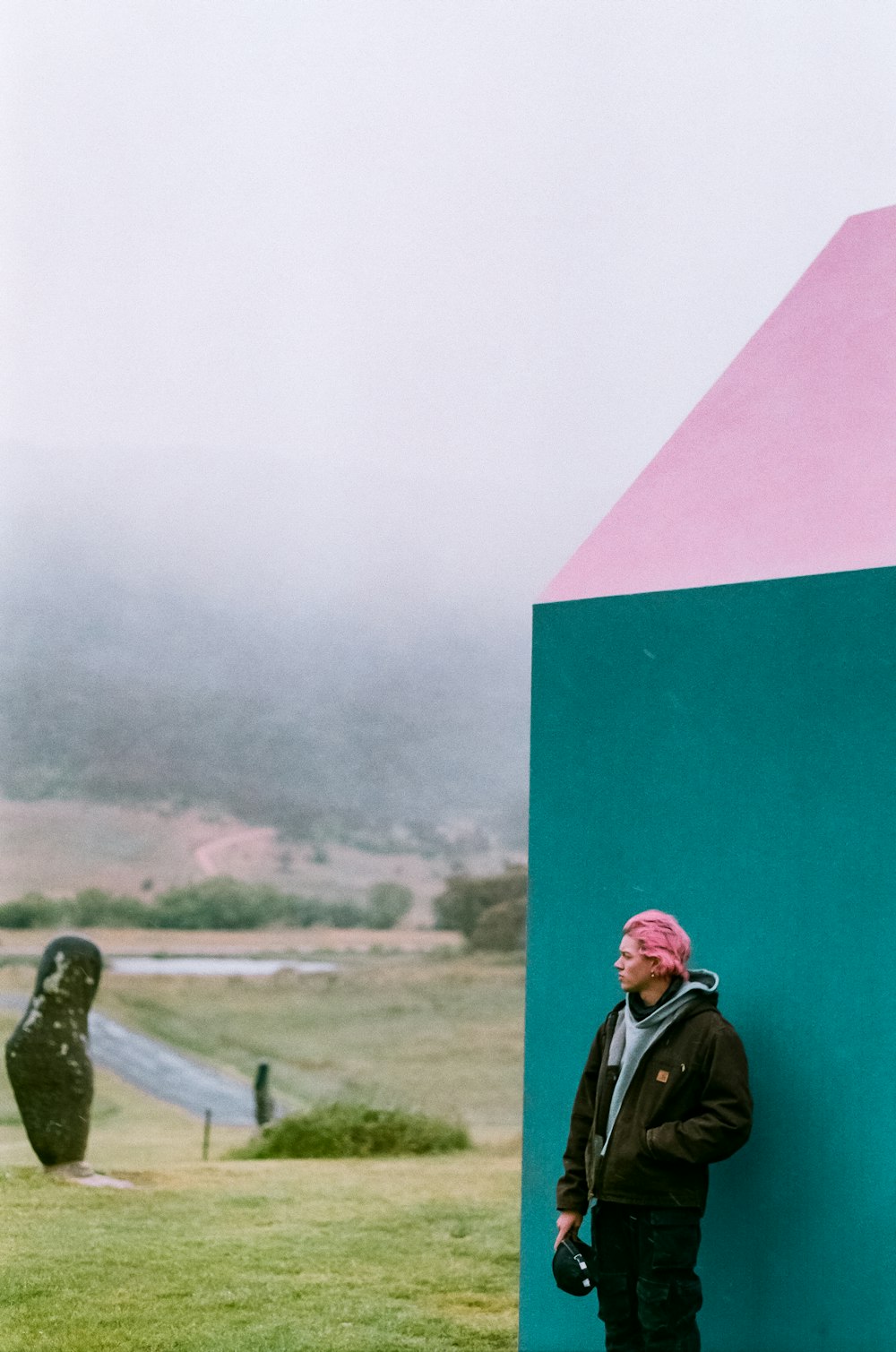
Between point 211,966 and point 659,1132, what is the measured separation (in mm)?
19458

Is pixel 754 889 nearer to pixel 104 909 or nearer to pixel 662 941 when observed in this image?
pixel 662 941

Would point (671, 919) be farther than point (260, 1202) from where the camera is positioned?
No

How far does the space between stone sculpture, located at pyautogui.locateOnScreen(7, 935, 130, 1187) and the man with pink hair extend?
582 centimetres

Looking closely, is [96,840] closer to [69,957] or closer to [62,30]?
[62,30]

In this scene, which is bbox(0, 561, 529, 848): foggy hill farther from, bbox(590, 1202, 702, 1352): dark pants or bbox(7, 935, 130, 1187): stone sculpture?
bbox(590, 1202, 702, 1352): dark pants

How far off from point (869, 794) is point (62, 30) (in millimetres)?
17980

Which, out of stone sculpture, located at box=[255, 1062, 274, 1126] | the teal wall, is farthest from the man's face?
stone sculpture, located at box=[255, 1062, 274, 1126]

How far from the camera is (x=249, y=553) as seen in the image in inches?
933

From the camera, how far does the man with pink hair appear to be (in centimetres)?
343

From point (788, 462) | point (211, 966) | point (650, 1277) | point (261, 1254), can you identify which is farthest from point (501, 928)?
point (650, 1277)

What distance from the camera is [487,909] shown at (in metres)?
23.2

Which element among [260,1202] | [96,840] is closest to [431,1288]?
[260,1202]

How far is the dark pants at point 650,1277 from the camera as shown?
3463mm

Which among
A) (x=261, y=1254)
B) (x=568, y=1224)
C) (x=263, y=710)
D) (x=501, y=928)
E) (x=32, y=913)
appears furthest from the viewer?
(x=263, y=710)
